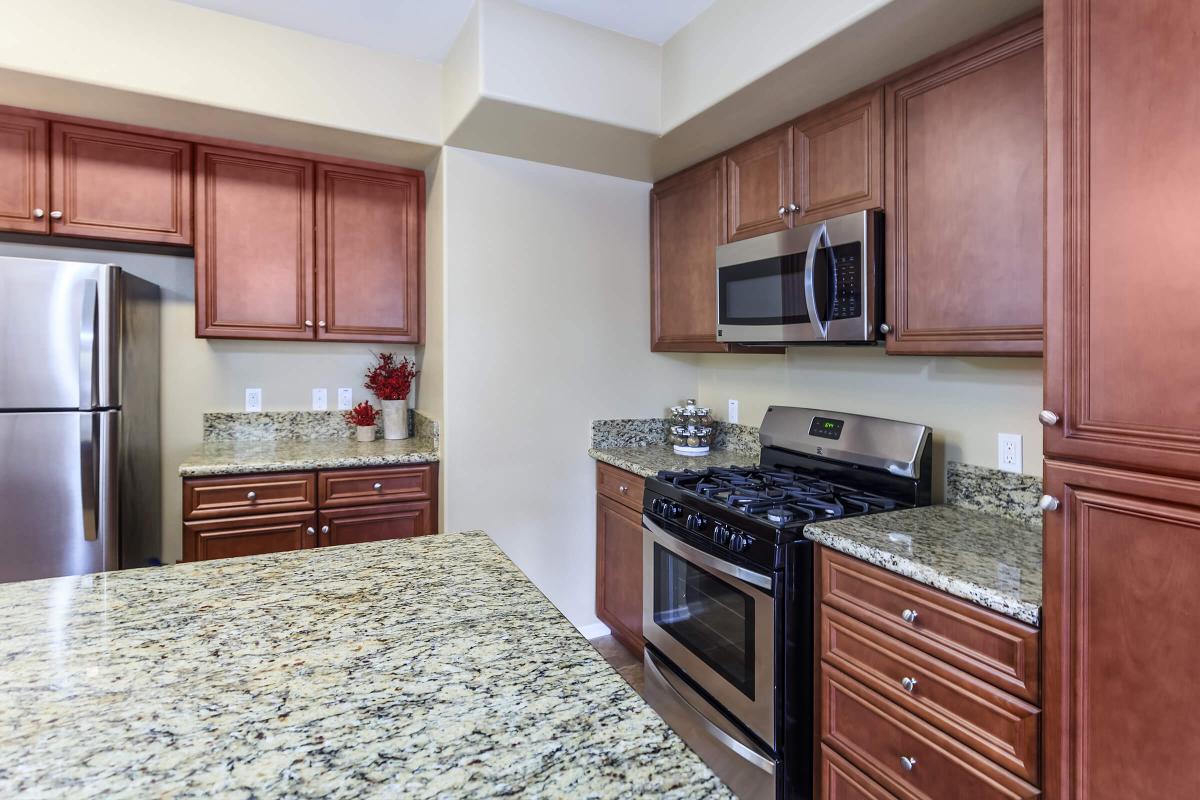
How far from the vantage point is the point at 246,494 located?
7.97 feet

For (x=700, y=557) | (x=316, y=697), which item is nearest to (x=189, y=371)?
(x=700, y=557)

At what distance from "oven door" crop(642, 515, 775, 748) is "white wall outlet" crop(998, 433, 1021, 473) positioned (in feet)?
2.55

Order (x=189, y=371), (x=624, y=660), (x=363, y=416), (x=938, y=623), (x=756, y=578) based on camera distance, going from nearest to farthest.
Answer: (x=938, y=623), (x=756, y=578), (x=624, y=660), (x=189, y=371), (x=363, y=416)

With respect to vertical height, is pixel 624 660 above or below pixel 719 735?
below

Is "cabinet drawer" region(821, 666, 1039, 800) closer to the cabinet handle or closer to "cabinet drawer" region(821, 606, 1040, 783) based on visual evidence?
A: "cabinet drawer" region(821, 606, 1040, 783)

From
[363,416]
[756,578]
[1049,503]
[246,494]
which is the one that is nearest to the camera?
[1049,503]

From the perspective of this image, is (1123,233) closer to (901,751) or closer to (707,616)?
(901,751)

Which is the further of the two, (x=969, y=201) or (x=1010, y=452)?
(x=1010, y=452)

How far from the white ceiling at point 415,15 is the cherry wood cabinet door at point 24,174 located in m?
0.82

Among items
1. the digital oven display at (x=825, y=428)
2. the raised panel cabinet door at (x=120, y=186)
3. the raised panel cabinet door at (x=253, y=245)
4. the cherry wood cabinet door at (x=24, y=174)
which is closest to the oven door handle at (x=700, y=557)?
the digital oven display at (x=825, y=428)

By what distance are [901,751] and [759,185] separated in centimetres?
188

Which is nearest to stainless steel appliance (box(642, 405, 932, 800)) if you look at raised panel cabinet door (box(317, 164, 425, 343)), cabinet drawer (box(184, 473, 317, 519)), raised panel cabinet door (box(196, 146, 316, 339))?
cabinet drawer (box(184, 473, 317, 519))

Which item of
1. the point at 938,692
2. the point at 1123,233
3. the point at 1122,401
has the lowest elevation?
the point at 938,692

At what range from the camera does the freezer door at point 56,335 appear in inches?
80.9
